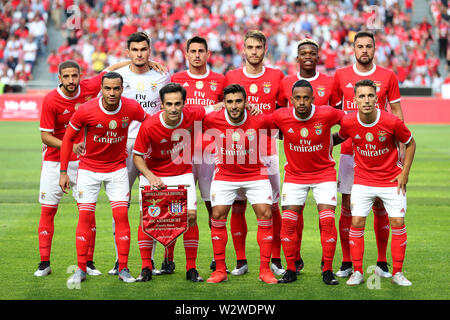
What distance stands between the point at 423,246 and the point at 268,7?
76.6 feet

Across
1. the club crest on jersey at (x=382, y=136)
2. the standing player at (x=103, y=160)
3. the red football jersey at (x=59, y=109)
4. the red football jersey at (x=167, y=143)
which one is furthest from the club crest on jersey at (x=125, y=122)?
the club crest on jersey at (x=382, y=136)

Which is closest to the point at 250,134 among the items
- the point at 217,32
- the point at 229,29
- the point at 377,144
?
the point at 377,144

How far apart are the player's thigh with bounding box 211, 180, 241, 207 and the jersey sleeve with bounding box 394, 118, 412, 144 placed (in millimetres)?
1650

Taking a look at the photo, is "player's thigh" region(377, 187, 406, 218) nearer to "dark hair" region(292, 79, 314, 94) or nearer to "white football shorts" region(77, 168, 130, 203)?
"dark hair" region(292, 79, 314, 94)

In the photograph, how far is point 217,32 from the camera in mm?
29453

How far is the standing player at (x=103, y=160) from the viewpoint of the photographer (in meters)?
7.55

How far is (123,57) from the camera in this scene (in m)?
28.4

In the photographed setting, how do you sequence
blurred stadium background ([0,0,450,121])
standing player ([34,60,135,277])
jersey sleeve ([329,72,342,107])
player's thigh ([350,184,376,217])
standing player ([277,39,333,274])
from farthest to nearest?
blurred stadium background ([0,0,450,121]) < jersey sleeve ([329,72,342,107]) < standing player ([277,39,333,274]) < standing player ([34,60,135,277]) < player's thigh ([350,184,376,217])

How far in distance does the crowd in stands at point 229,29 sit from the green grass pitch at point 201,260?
1446 centimetres

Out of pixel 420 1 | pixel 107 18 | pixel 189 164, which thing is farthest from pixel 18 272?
pixel 420 1

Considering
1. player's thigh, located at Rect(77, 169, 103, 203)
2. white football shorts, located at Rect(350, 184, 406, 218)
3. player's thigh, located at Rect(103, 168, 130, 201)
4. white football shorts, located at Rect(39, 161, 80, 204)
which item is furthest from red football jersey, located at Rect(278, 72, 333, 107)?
white football shorts, located at Rect(39, 161, 80, 204)

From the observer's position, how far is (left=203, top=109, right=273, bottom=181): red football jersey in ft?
25.2

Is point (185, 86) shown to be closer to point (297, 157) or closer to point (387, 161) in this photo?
point (297, 157)
